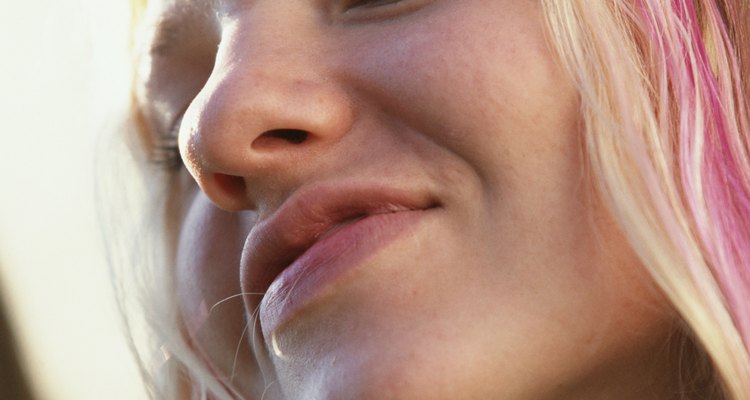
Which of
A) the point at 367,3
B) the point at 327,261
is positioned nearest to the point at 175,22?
the point at 367,3

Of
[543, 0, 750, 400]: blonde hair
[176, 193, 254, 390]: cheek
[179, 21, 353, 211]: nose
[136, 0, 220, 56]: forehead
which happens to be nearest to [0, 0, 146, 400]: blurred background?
Result: [136, 0, 220, 56]: forehead

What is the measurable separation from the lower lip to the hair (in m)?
0.17

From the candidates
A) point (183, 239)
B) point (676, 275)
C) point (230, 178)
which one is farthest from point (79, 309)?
point (676, 275)

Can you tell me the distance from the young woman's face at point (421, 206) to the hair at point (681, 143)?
0.02 meters

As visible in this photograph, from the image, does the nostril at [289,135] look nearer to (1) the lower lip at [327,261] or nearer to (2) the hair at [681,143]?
(1) the lower lip at [327,261]

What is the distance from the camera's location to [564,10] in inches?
35.6

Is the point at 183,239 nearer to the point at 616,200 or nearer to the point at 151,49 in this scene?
the point at 151,49

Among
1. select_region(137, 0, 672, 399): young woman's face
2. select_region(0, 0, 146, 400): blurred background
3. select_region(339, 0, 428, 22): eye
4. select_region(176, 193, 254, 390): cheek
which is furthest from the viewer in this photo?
select_region(0, 0, 146, 400): blurred background

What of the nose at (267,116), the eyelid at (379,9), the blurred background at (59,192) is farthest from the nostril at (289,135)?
the blurred background at (59,192)

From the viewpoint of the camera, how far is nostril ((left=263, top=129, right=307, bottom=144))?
0.93 m

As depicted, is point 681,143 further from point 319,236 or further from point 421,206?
point 319,236

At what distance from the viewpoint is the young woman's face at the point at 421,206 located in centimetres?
86

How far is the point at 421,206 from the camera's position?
0.91m

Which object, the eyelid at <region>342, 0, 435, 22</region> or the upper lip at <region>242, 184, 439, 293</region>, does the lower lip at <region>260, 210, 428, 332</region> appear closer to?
the upper lip at <region>242, 184, 439, 293</region>
